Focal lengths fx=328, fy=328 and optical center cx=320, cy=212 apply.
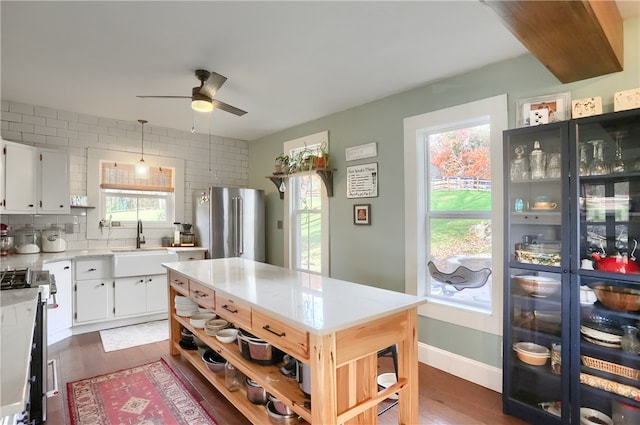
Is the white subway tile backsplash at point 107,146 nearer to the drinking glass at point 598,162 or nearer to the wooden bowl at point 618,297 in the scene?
the drinking glass at point 598,162

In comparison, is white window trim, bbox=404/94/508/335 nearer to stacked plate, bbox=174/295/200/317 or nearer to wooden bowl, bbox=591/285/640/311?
wooden bowl, bbox=591/285/640/311

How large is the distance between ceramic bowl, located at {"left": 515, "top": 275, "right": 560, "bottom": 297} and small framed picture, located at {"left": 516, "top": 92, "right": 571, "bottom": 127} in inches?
41.6

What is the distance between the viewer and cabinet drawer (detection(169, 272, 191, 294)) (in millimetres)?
2736

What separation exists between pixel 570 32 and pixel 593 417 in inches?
84.0

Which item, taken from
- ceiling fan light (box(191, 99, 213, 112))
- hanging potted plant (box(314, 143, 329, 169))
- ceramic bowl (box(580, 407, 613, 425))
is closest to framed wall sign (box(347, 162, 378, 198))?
hanging potted plant (box(314, 143, 329, 169))

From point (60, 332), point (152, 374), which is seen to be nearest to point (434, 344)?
point (152, 374)

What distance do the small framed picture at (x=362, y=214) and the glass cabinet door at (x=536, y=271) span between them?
1455mm

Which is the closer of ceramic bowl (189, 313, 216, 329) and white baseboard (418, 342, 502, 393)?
white baseboard (418, 342, 502, 393)

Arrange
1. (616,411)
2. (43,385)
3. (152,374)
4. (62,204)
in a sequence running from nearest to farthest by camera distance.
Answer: (616,411)
(43,385)
(152,374)
(62,204)

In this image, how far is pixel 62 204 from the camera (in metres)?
3.75

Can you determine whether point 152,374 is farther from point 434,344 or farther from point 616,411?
point 616,411

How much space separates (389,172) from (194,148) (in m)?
3.12

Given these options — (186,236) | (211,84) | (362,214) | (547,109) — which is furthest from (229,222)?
(547,109)

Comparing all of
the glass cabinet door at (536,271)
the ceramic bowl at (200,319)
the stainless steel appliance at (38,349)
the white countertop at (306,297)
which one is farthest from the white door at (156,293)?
the glass cabinet door at (536,271)
